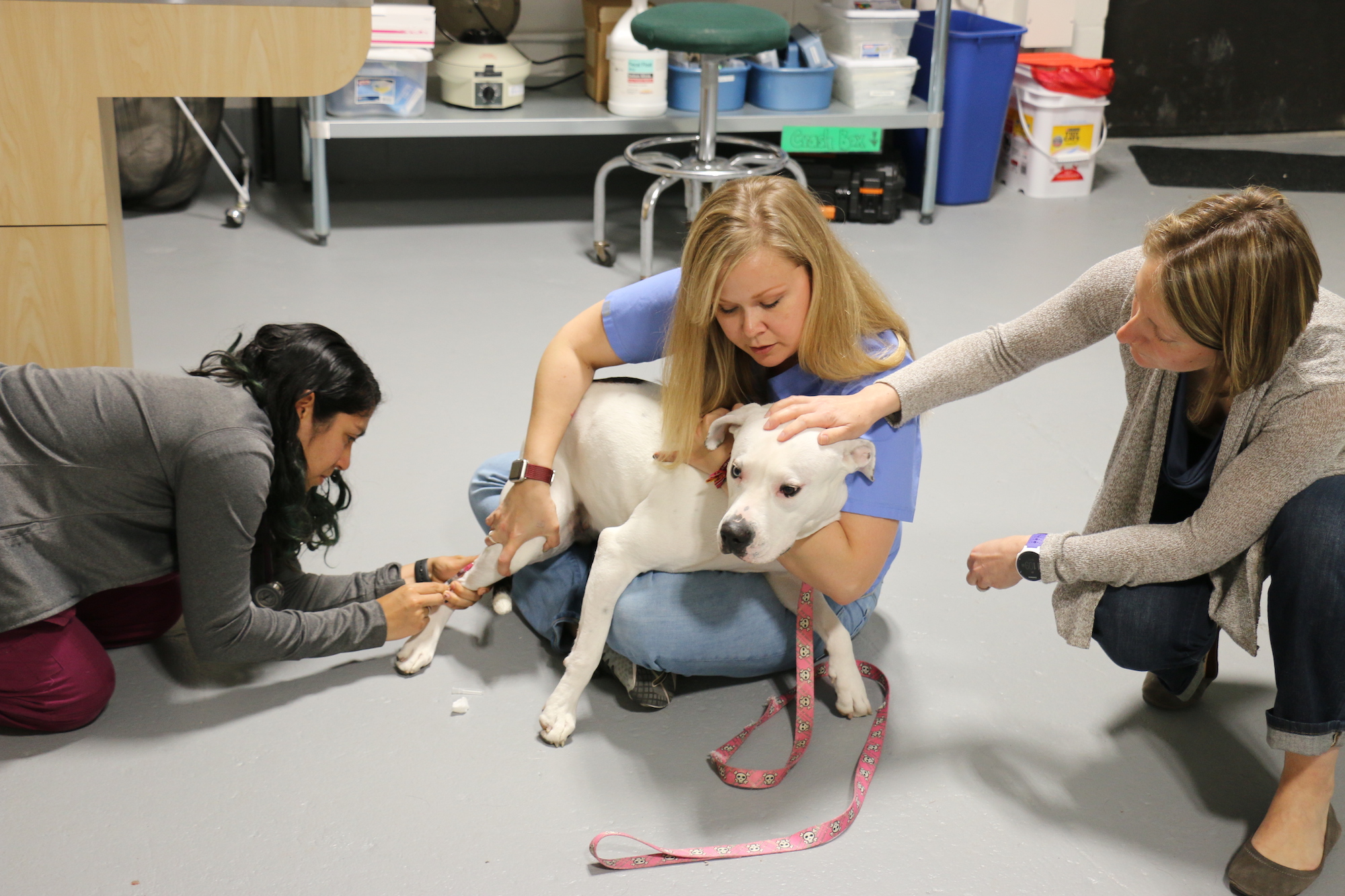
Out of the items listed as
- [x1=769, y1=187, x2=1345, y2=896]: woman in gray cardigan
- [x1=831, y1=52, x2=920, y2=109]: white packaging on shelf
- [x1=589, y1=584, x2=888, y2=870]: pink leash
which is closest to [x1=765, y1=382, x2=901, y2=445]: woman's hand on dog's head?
[x1=769, y1=187, x2=1345, y2=896]: woman in gray cardigan

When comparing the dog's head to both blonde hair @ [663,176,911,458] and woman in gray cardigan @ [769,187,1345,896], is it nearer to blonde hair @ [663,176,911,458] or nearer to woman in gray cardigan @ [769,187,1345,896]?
woman in gray cardigan @ [769,187,1345,896]

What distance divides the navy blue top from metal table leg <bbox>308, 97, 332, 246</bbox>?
120 inches

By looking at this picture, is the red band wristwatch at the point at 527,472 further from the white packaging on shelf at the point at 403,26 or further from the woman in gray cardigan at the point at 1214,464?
the white packaging on shelf at the point at 403,26

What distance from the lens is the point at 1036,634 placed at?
2.17 m

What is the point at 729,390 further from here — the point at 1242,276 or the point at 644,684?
the point at 1242,276

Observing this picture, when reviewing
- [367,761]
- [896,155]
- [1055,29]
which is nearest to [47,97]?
[367,761]

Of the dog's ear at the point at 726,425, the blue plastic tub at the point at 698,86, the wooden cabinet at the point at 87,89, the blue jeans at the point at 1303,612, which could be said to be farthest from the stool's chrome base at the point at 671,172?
the blue jeans at the point at 1303,612

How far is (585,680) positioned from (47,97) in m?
1.36

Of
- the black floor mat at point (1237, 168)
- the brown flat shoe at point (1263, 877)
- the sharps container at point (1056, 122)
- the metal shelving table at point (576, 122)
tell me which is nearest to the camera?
the brown flat shoe at point (1263, 877)

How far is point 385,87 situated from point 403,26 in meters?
0.22

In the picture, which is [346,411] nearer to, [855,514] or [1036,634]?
[855,514]

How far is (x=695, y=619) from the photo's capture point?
189 centimetres

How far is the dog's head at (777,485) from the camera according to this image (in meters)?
1.59

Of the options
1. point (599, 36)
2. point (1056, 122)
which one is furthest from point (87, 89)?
point (1056, 122)
